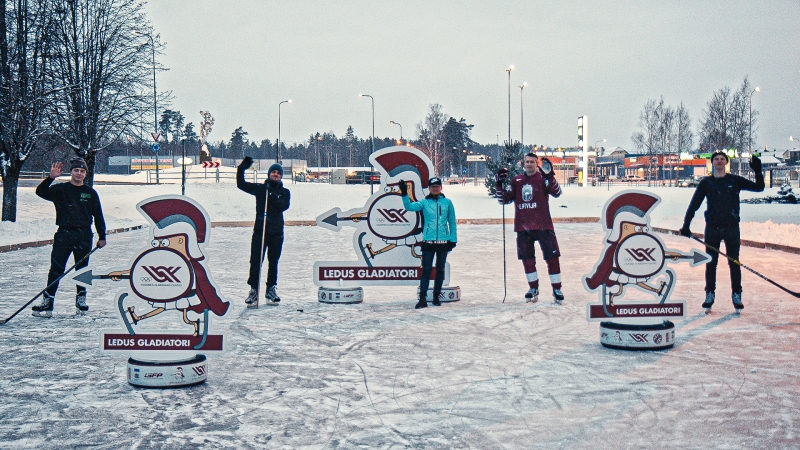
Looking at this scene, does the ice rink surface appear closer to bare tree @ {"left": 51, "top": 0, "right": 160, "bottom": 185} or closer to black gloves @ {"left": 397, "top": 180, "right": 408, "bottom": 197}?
black gloves @ {"left": 397, "top": 180, "right": 408, "bottom": 197}

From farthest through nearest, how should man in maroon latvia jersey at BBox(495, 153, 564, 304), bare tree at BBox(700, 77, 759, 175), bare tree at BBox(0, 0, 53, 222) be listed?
bare tree at BBox(700, 77, 759, 175) < bare tree at BBox(0, 0, 53, 222) < man in maroon latvia jersey at BBox(495, 153, 564, 304)

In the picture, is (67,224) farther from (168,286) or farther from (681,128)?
(681,128)

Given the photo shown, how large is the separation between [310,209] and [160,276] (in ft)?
98.9

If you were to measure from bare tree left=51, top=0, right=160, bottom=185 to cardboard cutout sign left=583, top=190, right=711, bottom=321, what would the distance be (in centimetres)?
2356

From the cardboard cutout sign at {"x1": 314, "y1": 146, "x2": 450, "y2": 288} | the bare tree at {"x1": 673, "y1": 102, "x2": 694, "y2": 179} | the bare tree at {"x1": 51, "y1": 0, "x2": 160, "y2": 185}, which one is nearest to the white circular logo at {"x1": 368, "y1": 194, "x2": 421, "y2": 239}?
the cardboard cutout sign at {"x1": 314, "y1": 146, "x2": 450, "y2": 288}

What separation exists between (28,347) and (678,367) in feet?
21.2

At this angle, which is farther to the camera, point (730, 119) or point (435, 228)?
point (730, 119)

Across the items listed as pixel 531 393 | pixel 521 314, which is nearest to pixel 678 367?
pixel 531 393

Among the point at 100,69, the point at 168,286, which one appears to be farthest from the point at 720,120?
the point at 168,286

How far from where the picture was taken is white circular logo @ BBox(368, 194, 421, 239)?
1010 centimetres

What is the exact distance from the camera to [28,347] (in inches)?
279

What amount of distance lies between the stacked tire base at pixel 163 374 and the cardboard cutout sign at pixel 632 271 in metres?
3.97

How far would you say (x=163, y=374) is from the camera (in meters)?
5.63

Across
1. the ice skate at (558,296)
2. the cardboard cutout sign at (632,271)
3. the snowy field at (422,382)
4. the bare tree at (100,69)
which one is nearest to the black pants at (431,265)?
the snowy field at (422,382)
